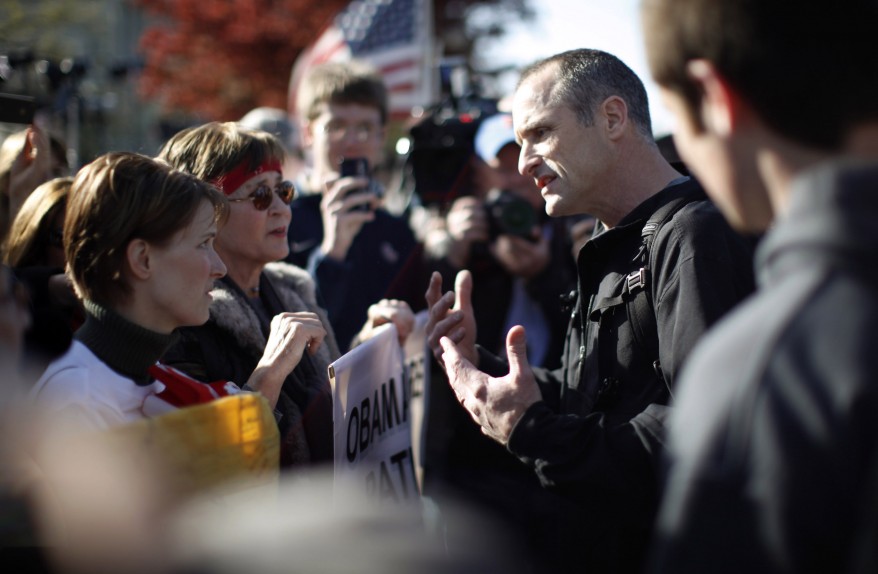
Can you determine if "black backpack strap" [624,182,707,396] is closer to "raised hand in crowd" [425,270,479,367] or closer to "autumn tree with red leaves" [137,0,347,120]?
"raised hand in crowd" [425,270,479,367]

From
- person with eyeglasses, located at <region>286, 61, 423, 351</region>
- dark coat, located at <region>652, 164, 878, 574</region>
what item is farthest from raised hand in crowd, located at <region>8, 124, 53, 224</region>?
dark coat, located at <region>652, 164, 878, 574</region>

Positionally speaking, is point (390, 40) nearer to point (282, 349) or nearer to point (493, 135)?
point (493, 135)

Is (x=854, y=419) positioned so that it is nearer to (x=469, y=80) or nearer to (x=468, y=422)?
(x=468, y=422)

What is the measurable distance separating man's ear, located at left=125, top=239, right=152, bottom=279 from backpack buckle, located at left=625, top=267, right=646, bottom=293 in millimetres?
1253

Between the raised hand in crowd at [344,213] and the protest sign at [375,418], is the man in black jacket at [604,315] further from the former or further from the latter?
the raised hand in crowd at [344,213]

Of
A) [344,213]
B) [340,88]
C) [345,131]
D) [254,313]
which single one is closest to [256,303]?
[254,313]

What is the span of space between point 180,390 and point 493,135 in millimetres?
2946

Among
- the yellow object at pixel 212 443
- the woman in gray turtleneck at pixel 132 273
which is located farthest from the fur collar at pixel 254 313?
the yellow object at pixel 212 443

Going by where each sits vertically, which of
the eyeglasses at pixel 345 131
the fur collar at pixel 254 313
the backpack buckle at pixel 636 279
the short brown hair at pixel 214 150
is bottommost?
the fur collar at pixel 254 313

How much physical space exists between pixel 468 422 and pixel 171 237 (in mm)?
1959

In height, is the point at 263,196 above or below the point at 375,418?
above

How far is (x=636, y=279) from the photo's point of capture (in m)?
2.55

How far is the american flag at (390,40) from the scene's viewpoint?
7871 mm

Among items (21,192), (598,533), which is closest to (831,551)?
(598,533)
